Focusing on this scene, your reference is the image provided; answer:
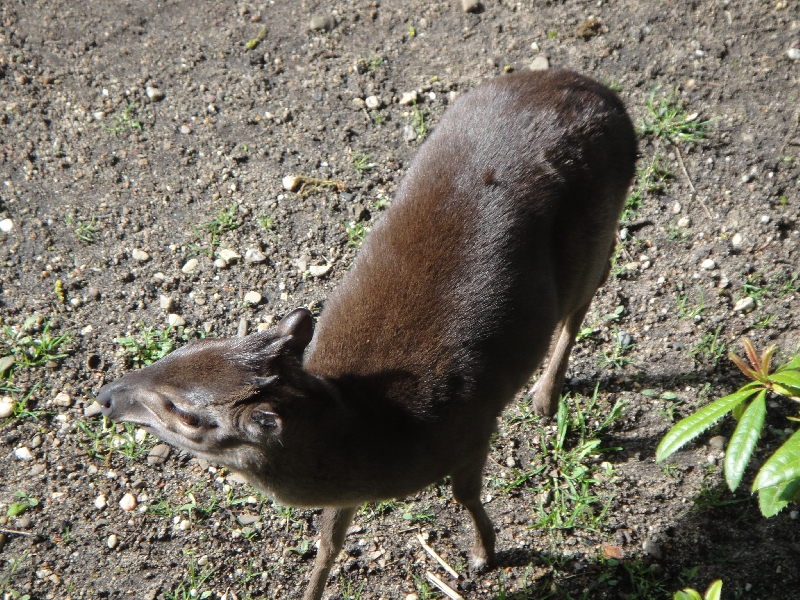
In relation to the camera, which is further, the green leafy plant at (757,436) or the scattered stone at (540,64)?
the scattered stone at (540,64)

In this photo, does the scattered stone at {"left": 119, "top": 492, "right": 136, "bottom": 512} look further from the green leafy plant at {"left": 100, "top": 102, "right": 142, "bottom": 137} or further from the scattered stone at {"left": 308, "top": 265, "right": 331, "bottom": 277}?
the green leafy plant at {"left": 100, "top": 102, "right": 142, "bottom": 137}

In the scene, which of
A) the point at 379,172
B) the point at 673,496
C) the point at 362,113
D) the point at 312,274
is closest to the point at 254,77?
the point at 362,113

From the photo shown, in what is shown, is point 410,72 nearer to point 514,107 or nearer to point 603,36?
point 603,36

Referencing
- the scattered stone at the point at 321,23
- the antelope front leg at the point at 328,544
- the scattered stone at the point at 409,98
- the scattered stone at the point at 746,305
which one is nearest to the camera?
the antelope front leg at the point at 328,544

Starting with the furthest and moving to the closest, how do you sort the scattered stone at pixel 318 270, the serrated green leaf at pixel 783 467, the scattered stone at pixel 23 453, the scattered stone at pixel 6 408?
the scattered stone at pixel 318 270 → the scattered stone at pixel 6 408 → the scattered stone at pixel 23 453 → the serrated green leaf at pixel 783 467

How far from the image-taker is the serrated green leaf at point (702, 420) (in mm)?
2316

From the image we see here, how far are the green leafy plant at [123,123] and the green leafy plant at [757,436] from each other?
424cm

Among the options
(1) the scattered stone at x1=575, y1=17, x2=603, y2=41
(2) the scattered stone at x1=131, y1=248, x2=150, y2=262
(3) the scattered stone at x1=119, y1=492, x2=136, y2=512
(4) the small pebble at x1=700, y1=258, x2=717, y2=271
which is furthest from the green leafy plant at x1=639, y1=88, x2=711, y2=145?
(3) the scattered stone at x1=119, y1=492, x2=136, y2=512

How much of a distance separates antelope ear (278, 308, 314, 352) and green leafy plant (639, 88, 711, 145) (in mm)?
3203

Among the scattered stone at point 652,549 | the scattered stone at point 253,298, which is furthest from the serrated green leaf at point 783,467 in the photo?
the scattered stone at point 253,298

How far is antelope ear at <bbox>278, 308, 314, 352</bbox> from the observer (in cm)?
308

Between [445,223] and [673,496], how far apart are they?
6.45 ft

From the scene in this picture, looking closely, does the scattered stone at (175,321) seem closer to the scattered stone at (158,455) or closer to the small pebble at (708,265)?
the scattered stone at (158,455)


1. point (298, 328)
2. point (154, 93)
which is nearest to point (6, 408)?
point (298, 328)
